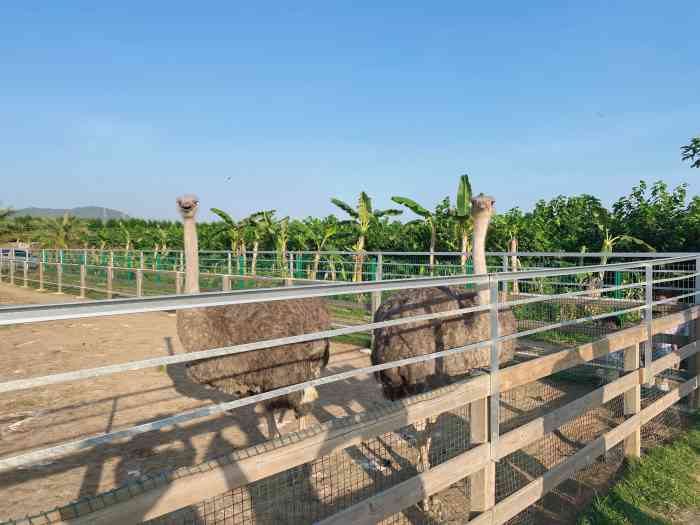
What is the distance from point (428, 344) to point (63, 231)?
36148 mm

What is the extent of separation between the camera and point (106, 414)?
5.41 m

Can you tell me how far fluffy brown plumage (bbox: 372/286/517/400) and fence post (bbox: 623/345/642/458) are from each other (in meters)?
1.07

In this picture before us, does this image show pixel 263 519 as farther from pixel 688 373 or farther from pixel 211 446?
pixel 688 373

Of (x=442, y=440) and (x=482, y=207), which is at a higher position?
(x=482, y=207)

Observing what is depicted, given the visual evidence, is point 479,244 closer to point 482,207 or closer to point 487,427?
point 482,207

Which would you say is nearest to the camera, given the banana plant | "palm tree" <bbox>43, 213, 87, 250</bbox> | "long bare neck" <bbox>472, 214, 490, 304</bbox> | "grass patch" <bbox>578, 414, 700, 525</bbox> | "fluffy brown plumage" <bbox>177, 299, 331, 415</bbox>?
"grass patch" <bbox>578, 414, 700, 525</bbox>

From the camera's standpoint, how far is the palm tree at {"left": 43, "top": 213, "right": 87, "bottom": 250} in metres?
33.5

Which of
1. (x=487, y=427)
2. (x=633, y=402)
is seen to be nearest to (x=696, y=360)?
(x=633, y=402)

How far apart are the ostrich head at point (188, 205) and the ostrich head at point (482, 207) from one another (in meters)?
2.62

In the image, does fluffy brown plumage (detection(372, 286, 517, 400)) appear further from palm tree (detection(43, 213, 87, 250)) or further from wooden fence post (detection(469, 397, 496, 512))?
palm tree (detection(43, 213, 87, 250))

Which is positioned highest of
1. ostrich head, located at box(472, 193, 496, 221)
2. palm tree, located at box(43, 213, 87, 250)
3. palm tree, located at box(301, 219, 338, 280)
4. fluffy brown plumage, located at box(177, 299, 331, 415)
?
palm tree, located at box(43, 213, 87, 250)

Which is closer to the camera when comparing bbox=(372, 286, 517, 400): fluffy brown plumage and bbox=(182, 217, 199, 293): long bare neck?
bbox=(372, 286, 517, 400): fluffy brown plumage

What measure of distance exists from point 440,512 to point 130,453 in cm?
260

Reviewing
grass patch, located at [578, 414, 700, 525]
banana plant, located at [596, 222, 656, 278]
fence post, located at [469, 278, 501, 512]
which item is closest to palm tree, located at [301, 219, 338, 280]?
banana plant, located at [596, 222, 656, 278]
